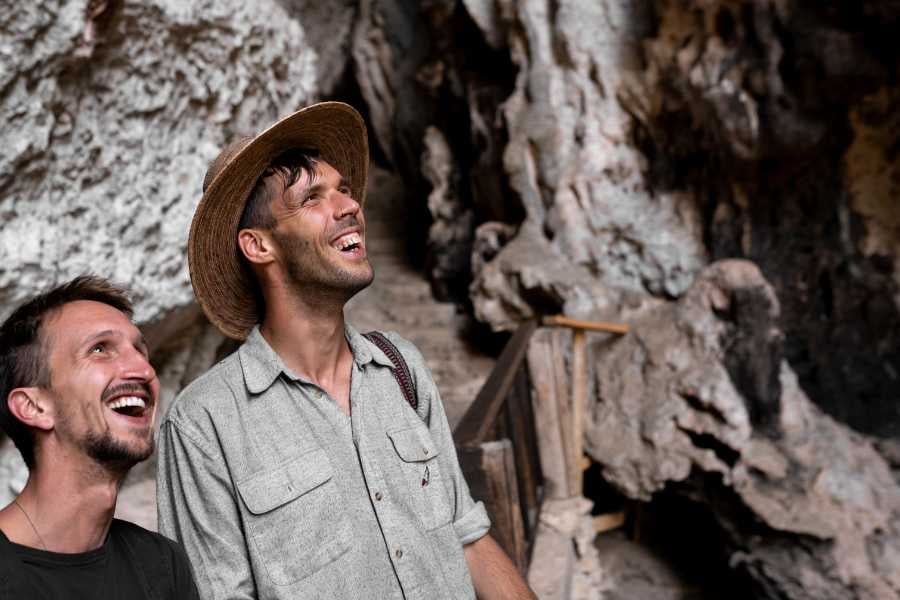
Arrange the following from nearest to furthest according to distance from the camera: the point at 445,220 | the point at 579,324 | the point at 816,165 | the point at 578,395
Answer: the point at 579,324
the point at 578,395
the point at 816,165
the point at 445,220

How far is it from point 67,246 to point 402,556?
7.82 ft

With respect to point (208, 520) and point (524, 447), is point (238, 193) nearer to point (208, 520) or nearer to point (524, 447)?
point (208, 520)

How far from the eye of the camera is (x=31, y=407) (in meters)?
1.11

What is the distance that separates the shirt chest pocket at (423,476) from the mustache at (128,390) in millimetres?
436

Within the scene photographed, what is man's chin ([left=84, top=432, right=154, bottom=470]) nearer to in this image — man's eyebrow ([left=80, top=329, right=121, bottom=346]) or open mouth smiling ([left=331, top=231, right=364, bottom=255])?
man's eyebrow ([left=80, top=329, right=121, bottom=346])

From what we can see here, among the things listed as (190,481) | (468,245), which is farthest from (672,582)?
(190,481)

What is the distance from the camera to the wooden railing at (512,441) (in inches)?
93.0

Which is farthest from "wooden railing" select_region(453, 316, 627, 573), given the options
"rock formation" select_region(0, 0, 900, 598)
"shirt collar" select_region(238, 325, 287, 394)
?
"shirt collar" select_region(238, 325, 287, 394)

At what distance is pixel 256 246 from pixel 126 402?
0.41 meters

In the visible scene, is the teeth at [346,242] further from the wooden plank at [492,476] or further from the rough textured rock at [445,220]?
the rough textured rock at [445,220]

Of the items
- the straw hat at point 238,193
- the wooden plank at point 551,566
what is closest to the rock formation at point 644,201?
the wooden plank at point 551,566

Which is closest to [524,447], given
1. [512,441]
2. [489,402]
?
[512,441]

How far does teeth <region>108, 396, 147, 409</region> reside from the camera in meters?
1.15

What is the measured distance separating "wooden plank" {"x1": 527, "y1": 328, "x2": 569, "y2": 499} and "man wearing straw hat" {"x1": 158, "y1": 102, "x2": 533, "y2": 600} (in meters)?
3.08
